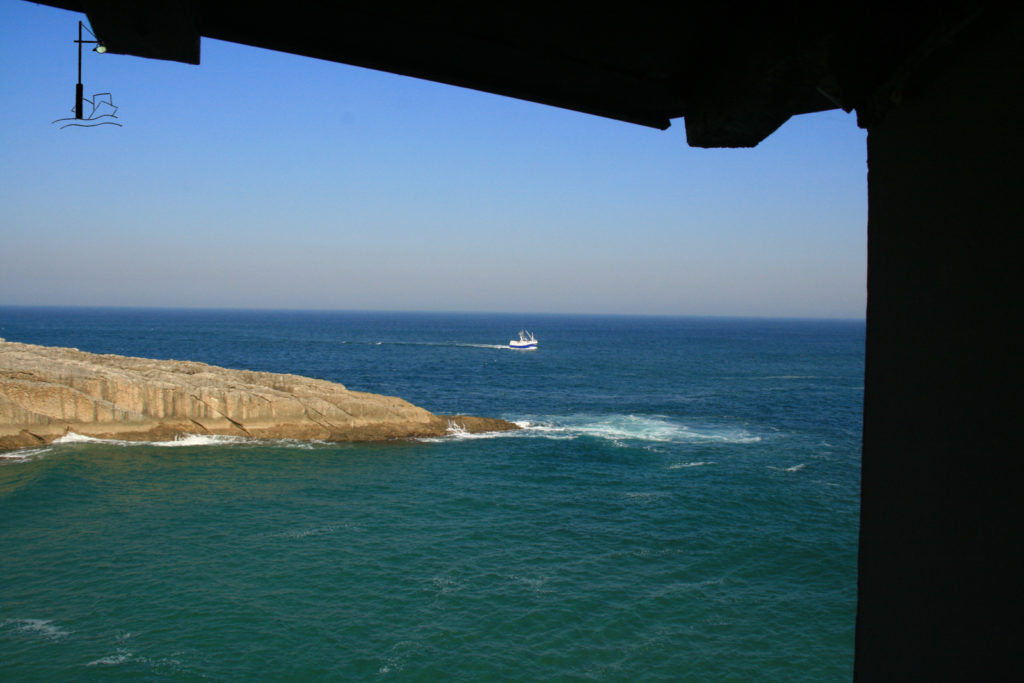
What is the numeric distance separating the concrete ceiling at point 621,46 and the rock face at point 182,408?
107ft

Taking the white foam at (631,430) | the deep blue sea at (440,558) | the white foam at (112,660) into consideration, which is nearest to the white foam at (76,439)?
the deep blue sea at (440,558)

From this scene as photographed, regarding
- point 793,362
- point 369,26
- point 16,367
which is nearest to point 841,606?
point 369,26

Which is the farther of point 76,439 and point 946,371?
point 76,439

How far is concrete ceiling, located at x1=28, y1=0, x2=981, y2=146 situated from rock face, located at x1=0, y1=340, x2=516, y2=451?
3276 centimetres

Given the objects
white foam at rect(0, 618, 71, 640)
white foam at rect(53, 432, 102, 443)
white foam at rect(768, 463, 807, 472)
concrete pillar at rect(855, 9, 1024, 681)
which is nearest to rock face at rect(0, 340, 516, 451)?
white foam at rect(53, 432, 102, 443)

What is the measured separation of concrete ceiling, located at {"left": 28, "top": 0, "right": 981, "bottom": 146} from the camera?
2.85m

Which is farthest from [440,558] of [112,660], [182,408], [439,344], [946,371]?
[439,344]

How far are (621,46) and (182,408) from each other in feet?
118

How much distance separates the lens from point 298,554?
64.1ft

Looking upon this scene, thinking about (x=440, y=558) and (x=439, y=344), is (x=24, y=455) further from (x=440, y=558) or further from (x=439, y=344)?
(x=439, y=344)

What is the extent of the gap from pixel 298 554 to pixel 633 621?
32.4 ft

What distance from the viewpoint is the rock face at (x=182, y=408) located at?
3170 cm

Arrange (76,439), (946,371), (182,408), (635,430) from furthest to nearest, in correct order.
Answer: (635,430)
(182,408)
(76,439)
(946,371)

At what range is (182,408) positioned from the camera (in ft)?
114
